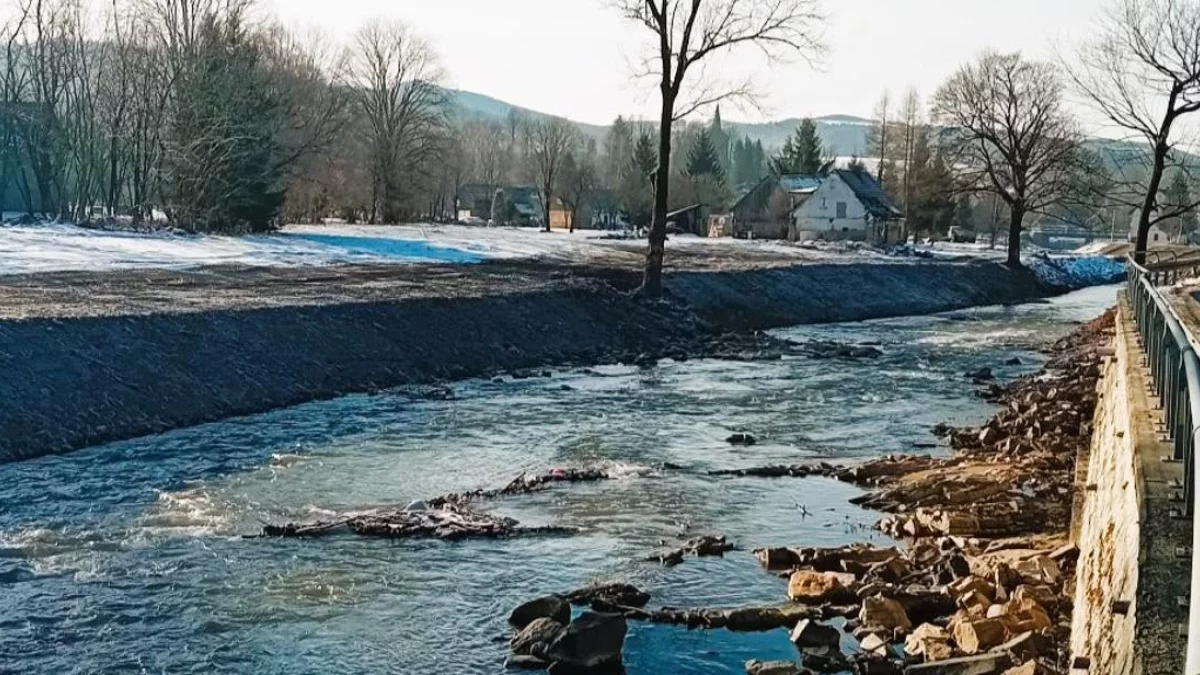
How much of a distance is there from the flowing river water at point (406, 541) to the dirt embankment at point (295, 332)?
1137 millimetres

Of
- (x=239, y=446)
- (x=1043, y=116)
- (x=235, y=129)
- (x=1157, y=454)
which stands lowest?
(x=239, y=446)

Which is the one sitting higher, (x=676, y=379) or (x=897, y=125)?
(x=897, y=125)

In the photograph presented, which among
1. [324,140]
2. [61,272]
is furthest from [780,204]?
[61,272]

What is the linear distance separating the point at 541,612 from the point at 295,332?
16.8m

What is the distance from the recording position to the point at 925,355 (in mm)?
32625

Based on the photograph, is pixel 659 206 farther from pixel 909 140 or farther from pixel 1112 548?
pixel 909 140

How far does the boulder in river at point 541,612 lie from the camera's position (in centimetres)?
1010

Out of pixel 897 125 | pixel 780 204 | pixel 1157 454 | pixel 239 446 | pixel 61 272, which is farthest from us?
pixel 897 125

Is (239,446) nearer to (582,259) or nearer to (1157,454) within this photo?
(1157,454)

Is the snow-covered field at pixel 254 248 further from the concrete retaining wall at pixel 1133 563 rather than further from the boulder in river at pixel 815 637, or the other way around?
the concrete retaining wall at pixel 1133 563

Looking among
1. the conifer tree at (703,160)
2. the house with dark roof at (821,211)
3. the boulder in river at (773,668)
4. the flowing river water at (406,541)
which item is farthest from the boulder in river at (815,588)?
the conifer tree at (703,160)

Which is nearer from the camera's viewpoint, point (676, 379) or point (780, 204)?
point (676, 379)

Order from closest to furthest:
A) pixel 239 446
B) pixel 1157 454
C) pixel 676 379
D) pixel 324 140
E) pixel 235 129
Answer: pixel 1157 454
pixel 239 446
pixel 676 379
pixel 235 129
pixel 324 140

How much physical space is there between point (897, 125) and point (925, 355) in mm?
102063
